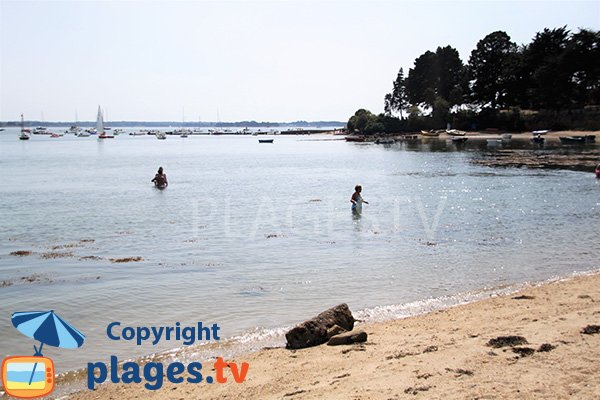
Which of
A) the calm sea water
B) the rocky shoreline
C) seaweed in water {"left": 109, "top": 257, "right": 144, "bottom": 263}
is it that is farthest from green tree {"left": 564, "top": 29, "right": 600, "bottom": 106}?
seaweed in water {"left": 109, "top": 257, "right": 144, "bottom": 263}

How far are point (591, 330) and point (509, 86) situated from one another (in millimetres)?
123084

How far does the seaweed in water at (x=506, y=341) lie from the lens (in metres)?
8.82

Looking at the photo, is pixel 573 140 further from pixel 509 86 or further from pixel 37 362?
pixel 37 362

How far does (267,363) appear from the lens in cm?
963

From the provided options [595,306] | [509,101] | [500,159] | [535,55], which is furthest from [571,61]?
[595,306]

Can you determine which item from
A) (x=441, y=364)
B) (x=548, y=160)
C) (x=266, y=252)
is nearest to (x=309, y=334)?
(x=441, y=364)

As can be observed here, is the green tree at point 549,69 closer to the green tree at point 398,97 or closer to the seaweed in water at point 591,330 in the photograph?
the green tree at point 398,97

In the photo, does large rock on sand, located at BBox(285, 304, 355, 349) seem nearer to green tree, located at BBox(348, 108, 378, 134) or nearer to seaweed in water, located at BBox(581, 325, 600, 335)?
seaweed in water, located at BBox(581, 325, 600, 335)

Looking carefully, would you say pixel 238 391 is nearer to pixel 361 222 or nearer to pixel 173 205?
pixel 361 222

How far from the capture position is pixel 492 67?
124875 millimetres

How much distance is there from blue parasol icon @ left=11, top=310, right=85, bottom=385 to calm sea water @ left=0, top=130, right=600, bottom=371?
0.26 m

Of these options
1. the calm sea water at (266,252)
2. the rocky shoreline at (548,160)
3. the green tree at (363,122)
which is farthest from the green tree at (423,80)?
the calm sea water at (266,252)

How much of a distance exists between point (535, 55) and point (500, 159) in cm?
5799

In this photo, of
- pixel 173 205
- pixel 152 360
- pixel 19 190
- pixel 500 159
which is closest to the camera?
pixel 152 360
